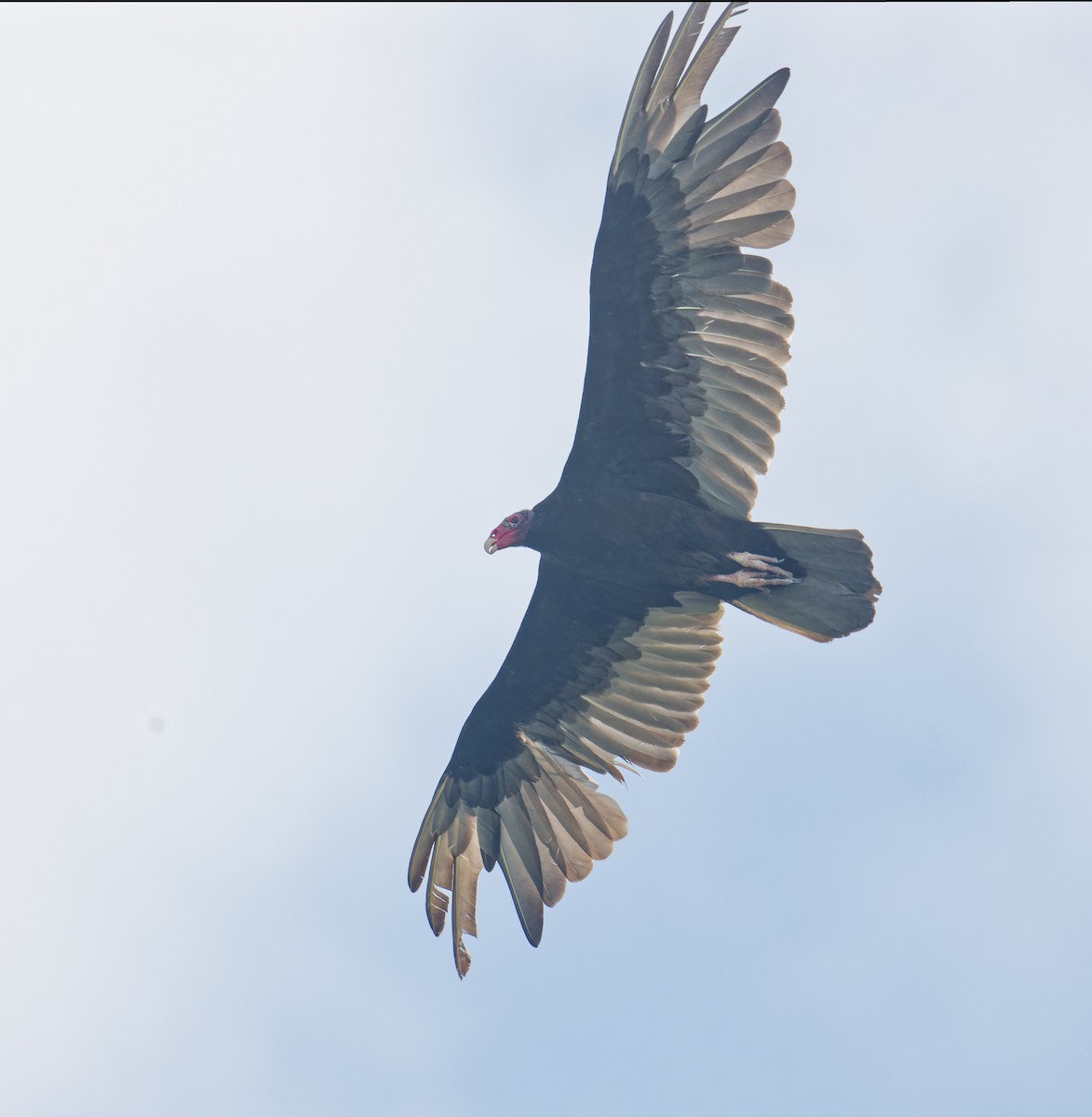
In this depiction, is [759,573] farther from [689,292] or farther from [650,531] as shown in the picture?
[689,292]

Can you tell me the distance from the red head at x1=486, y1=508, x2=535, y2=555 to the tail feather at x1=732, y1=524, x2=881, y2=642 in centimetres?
149

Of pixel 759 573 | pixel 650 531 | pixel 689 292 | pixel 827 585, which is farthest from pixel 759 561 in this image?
pixel 689 292

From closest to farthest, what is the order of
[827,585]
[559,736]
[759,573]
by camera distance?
[827,585], [759,573], [559,736]

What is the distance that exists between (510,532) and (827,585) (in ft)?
6.41

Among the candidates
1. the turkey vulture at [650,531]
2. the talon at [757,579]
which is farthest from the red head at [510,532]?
the talon at [757,579]

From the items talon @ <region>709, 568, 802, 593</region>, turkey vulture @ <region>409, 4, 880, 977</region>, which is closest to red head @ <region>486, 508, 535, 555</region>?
turkey vulture @ <region>409, 4, 880, 977</region>

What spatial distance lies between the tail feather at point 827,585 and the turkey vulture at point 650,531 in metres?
0.01

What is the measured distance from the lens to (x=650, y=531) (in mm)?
8766

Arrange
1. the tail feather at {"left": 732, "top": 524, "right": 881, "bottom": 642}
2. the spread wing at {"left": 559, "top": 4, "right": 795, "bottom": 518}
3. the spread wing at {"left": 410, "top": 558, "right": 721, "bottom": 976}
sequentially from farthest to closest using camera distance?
1. the spread wing at {"left": 410, "top": 558, "right": 721, "bottom": 976}
2. the tail feather at {"left": 732, "top": 524, "right": 881, "bottom": 642}
3. the spread wing at {"left": 559, "top": 4, "right": 795, "bottom": 518}

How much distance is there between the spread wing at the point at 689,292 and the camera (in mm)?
8055

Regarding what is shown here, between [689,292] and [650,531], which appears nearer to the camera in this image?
[689,292]

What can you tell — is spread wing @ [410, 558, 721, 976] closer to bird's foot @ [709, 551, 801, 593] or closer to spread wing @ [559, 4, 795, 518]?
bird's foot @ [709, 551, 801, 593]

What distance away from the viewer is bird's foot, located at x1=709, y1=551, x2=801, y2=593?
339 inches

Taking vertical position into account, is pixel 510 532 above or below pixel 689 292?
below
